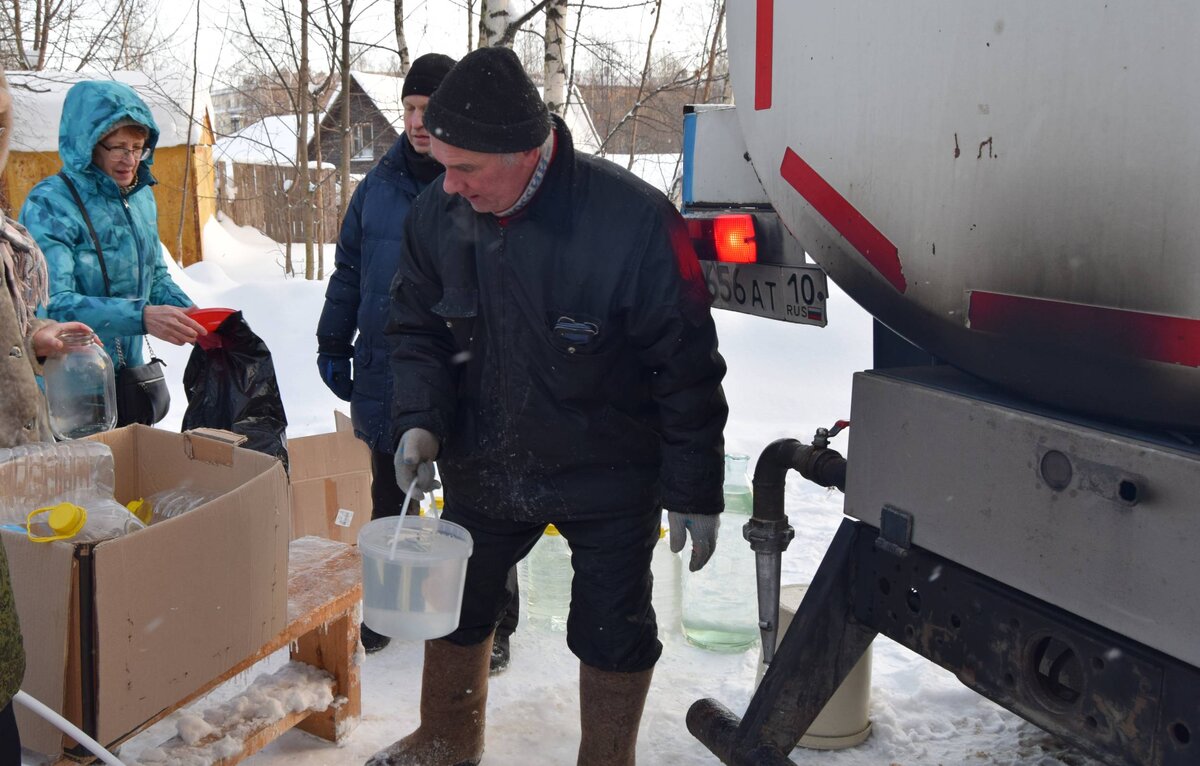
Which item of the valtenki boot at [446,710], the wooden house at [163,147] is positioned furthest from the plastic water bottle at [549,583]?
the wooden house at [163,147]

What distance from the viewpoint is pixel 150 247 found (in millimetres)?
3576

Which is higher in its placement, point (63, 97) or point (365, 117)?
point (365, 117)

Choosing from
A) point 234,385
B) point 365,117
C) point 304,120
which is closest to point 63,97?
point 304,120

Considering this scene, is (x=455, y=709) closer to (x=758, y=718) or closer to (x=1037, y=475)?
(x=758, y=718)

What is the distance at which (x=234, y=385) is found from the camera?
10.5 ft

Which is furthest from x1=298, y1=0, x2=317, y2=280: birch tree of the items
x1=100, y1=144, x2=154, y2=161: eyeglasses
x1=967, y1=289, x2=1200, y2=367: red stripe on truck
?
x1=967, y1=289, x2=1200, y2=367: red stripe on truck

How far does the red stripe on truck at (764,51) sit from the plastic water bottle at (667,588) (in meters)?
2.05

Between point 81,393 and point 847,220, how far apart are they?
9.21ft

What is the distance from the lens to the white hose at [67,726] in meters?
1.79

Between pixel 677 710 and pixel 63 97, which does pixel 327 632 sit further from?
pixel 63 97

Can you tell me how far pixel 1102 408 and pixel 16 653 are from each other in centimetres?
170

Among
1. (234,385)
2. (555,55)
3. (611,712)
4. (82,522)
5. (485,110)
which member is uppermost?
(555,55)

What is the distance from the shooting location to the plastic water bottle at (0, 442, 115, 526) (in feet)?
7.43

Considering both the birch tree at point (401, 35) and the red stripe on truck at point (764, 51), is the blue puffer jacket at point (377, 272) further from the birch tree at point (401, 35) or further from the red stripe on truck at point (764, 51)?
the birch tree at point (401, 35)
